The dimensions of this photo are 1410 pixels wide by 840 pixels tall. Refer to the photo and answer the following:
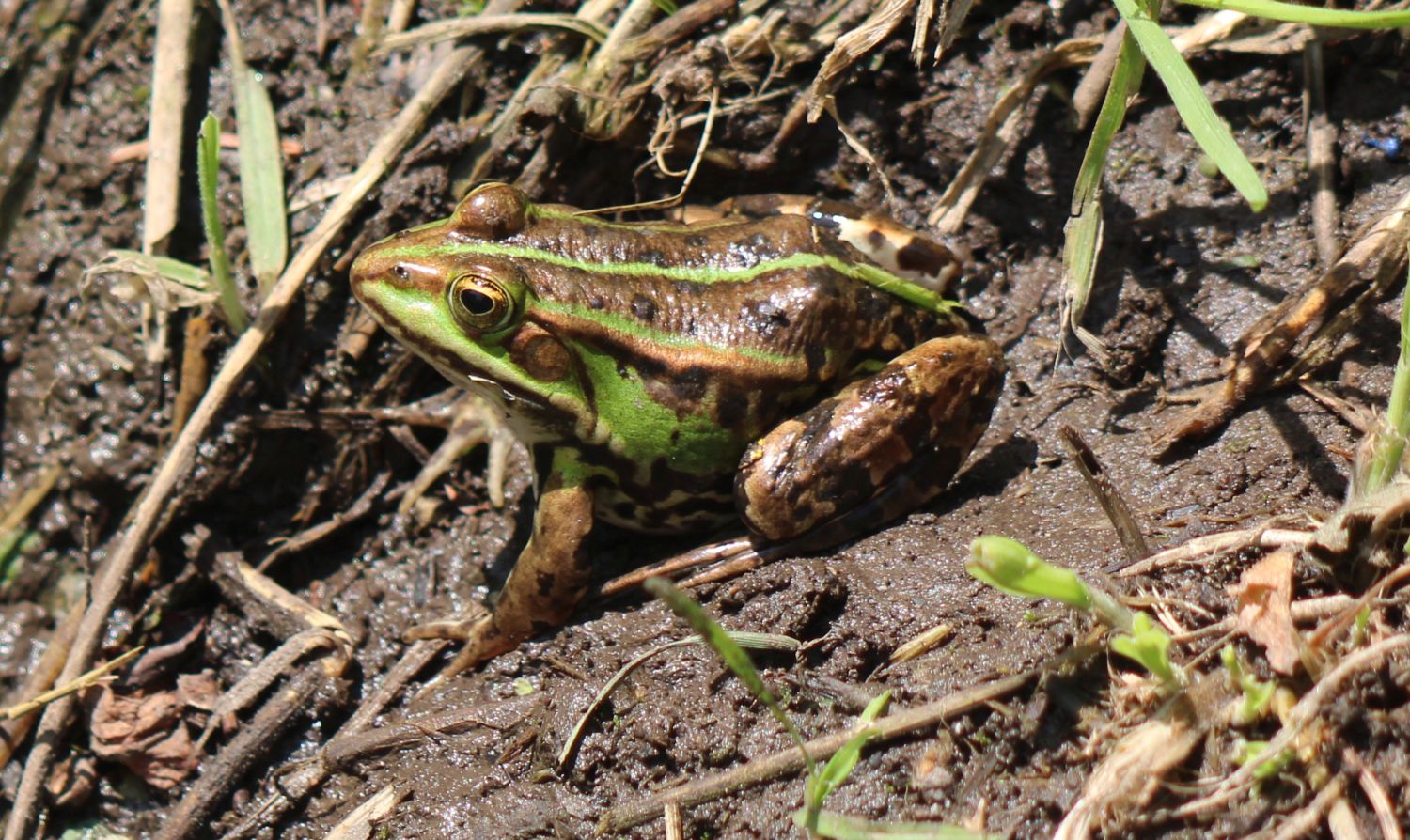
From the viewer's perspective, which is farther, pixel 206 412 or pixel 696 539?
pixel 206 412

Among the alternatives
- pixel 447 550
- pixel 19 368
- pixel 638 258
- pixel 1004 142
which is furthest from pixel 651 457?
pixel 19 368

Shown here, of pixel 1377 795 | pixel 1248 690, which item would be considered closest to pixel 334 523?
pixel 1248 690

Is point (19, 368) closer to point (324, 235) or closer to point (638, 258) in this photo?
point (324, 235)

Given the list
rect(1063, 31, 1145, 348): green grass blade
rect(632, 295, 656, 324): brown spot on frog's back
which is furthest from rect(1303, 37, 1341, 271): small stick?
rect(632, 295, 656, 324): brown spot on frog's back

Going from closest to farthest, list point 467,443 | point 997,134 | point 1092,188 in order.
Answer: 1. point 1092,188
2. point 997,134
3. point 467,443

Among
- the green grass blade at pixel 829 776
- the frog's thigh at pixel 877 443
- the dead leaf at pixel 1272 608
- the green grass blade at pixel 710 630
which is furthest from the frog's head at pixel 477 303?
the dead leaf at pixel 1272 608

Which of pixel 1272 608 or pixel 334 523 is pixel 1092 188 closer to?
pixel 1272 608
